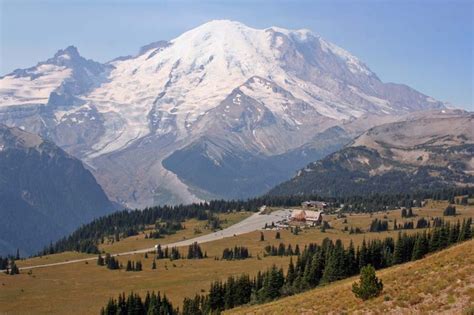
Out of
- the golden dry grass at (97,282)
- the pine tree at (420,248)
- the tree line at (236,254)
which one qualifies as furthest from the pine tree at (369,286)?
the tree line at (236,254)

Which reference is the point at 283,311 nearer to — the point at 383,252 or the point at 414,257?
the point at 414,257

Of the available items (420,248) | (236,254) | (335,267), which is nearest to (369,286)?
(335,267)

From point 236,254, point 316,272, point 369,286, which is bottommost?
point 236,254

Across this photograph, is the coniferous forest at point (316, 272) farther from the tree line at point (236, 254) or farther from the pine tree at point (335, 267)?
the tree line at point (236, 254)

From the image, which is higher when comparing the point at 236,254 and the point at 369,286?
the point at 369,286

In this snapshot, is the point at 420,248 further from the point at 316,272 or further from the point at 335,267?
the point at 316,272

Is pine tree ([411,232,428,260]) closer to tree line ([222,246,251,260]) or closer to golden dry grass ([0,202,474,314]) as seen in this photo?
golden dry grass ([0,202,474,314])

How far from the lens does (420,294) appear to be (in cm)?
4756

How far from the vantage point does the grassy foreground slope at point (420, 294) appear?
4491cm

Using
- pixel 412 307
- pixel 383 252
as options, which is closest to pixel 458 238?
pixel 383 252

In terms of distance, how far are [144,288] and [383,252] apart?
206 ft

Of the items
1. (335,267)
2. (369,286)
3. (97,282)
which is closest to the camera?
(369,286)

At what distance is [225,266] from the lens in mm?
165875

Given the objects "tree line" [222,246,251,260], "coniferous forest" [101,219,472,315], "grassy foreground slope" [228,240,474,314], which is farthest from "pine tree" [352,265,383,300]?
"tree line" [222,246,251,260]
